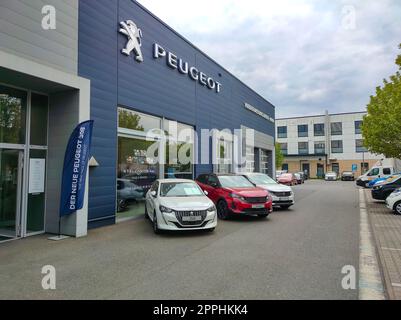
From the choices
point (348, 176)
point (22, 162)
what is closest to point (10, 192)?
point (22, 162)

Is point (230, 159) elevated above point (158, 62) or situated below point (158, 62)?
below

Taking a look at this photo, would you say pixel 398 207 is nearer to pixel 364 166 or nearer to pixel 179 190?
pixel 179 190

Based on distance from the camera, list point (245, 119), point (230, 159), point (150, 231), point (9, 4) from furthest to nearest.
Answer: point (245, 119)
point (230, 159)
point (150, 231)
point (9, 4)

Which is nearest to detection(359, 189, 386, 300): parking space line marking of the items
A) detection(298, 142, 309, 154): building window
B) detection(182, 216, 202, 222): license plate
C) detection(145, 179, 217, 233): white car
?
detection(145, 179, 217, 233): white car

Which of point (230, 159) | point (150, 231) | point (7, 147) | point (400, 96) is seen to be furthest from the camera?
point (230, 159)

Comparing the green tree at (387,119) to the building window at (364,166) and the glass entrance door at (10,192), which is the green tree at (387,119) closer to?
the glass entrance door at (10,192)

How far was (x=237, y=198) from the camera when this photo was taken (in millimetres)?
10477

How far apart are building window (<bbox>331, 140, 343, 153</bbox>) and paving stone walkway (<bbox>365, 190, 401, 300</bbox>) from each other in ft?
171

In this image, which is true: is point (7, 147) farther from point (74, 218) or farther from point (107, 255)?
point (107, 255)

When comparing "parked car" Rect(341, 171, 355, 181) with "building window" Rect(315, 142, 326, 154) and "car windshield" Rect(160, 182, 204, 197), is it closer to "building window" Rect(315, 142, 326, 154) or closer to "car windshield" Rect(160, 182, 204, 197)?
"building window" Rect(315, 142, 326, 154)

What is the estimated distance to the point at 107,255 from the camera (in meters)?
6.29
